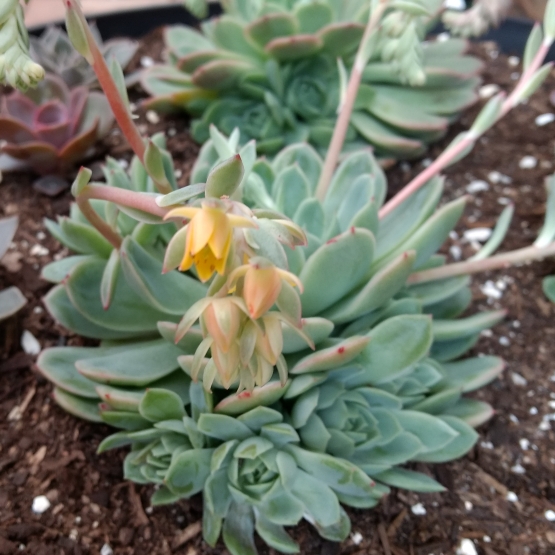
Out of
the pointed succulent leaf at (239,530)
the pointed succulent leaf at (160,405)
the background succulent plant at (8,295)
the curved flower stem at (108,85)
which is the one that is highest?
the curved flower stem at (108,85)

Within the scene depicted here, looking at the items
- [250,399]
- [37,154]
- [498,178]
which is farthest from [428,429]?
[37,154]

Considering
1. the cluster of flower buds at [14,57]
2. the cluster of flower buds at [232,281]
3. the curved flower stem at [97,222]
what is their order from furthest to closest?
the curved flower stem at [97,222] → the cluster of flower buds at [14,57] → the cluster of flower buds at [232,281]

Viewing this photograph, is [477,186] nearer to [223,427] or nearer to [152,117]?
[152,117]

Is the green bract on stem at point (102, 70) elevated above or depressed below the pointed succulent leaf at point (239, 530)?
above

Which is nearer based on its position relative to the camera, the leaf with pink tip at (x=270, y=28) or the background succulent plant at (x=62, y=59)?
the leaf with pink tip at (x=270, y=28)

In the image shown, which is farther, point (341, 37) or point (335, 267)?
point (341, 37)

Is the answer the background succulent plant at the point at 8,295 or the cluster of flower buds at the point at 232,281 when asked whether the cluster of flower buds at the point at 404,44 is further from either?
the background succulent plant at the point at 8,295

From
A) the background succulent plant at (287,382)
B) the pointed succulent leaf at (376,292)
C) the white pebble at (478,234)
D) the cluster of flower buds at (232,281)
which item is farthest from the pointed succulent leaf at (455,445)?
the white pebble at (478,234)
